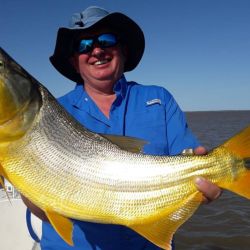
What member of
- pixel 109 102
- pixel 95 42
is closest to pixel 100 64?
pixel 95 42

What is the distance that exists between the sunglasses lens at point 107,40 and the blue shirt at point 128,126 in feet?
1.46

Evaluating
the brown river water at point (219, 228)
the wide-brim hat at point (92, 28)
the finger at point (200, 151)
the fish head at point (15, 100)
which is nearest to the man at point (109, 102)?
the wide-brim hat at point (92, 28)

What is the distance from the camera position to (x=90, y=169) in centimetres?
338

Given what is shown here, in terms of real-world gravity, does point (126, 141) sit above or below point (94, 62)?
below

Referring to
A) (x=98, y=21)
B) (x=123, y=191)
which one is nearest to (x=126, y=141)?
(x=123, y=191)

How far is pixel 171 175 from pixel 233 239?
7842mm

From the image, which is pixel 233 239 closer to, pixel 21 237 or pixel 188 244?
pixel 188 244

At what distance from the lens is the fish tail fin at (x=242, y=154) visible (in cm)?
352

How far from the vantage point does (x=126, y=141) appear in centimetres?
354

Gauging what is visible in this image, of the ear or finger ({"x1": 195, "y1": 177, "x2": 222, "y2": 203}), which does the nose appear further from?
finger ({"x1": 195, "y1": 177, "x2": 222, "y2": 203})

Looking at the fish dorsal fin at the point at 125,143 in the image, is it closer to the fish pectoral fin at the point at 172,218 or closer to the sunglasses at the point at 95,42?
the fish pectoral fin at the point at 172,218

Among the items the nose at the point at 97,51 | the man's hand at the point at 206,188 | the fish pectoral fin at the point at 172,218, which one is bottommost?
the fish pectoral fin at the point at 172,218

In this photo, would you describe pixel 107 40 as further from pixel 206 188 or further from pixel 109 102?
pixel 206 188

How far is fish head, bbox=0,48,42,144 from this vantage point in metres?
3.03
